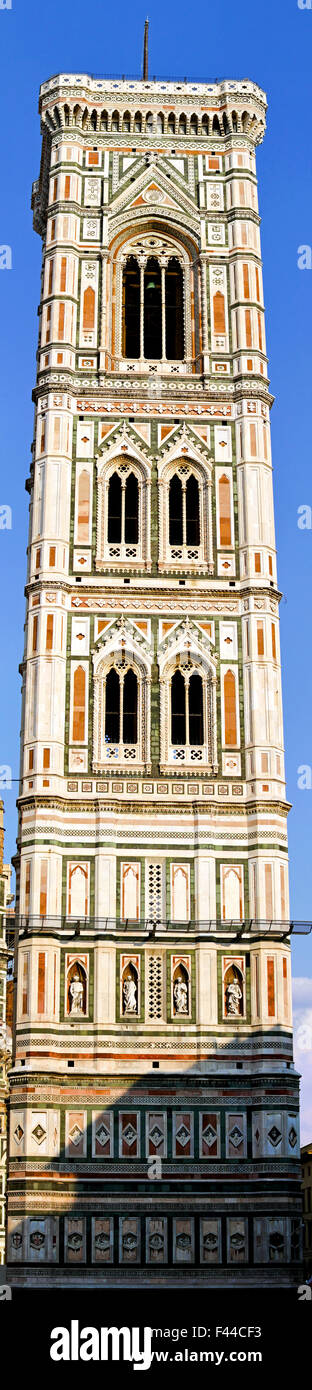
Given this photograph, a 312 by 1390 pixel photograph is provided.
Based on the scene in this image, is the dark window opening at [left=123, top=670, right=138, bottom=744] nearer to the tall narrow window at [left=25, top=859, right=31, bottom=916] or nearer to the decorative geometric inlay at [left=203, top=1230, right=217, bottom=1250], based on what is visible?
the tall narrow window at [left=25, top=859, right=31, bottom=916]

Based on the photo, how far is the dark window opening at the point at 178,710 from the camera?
32.8m

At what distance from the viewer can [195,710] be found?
109ft

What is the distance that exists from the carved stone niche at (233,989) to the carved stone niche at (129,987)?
4.57 ft

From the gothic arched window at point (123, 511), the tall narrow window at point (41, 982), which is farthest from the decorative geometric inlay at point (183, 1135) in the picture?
the gothic arched window at point (123, 511)

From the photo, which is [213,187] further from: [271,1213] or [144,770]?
[271,1213]

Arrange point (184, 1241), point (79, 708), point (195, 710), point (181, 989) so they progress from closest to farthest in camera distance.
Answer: point (184, 1241), point (181, 989), point (79, 708), point (195, 710)

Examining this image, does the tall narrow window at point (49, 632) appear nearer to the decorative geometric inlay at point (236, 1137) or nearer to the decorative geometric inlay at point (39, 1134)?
the decorative geometric inlay at point (39, 1134)

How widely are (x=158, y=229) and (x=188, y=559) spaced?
7.42m

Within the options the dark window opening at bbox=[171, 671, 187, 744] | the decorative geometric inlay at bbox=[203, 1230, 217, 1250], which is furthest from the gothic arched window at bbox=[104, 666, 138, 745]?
the decorative geometric inlay at bbox=[203, 1230, 217, 1250]

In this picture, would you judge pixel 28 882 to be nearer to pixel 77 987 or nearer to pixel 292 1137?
pixel 77 987

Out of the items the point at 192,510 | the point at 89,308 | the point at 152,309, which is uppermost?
the point at 152,309

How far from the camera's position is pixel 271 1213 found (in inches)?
1168

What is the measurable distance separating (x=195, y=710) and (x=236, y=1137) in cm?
720

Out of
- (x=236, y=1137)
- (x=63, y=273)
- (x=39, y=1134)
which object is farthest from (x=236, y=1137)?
(x=63, y=273)
